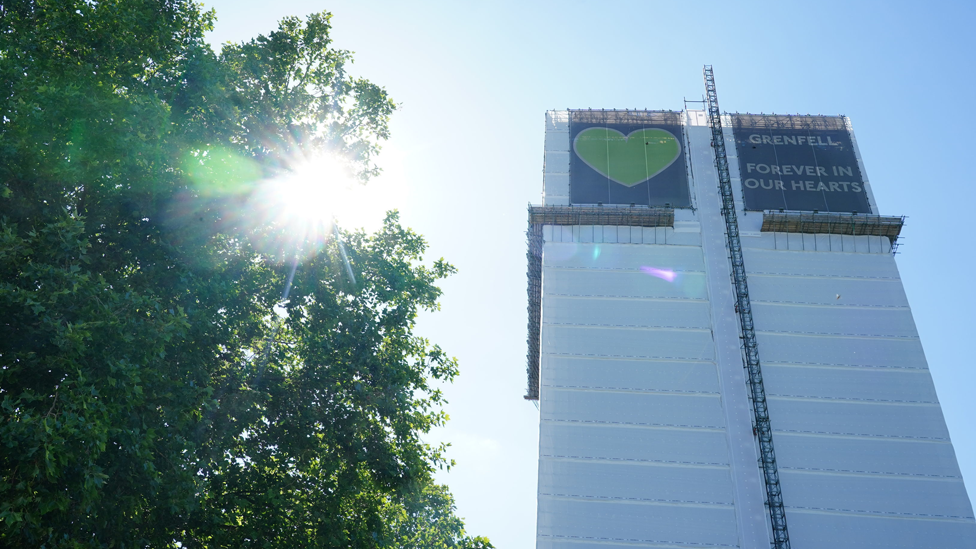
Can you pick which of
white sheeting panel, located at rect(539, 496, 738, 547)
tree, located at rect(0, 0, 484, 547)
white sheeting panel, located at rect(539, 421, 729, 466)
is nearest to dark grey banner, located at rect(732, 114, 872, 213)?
white sheeting panel, located at rect(539, 421, 729, 466)

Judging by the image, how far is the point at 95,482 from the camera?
36.5 feet

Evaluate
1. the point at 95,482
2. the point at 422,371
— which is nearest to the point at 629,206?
the point at 422,371

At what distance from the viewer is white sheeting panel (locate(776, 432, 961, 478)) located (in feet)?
112

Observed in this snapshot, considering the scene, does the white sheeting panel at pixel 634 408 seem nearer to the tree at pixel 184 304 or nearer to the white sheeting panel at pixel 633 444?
the white sheeting panel at pixel 633 444

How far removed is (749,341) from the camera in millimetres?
37375

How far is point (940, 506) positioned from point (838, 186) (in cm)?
1924

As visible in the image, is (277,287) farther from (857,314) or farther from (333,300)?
(857,314)

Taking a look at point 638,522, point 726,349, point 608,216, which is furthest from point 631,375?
point 608,216

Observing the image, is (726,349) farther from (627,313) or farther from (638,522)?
(638,522)

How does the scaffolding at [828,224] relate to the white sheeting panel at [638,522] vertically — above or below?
above

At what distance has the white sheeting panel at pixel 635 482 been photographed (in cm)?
3353

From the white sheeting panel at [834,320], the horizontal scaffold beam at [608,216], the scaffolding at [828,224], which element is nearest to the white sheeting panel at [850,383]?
the white sheeting panel at [834,320]

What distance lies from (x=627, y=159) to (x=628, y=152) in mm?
540

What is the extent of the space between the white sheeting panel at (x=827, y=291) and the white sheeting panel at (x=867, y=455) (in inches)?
307
